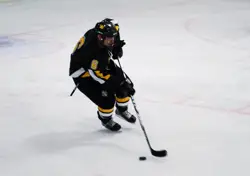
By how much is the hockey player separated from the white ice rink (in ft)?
0.53

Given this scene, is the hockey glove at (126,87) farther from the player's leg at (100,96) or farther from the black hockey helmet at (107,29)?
the black hockey helmet at (107,29)

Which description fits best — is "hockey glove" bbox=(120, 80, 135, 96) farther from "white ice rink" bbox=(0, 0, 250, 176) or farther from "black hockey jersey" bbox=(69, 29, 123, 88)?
"white ice rink" bbox=(0, 0, 250, 176)

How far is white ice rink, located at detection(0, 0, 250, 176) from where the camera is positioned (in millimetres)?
2533

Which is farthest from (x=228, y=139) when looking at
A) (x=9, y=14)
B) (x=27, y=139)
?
(x=9, y=14)

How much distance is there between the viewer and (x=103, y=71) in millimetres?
2674

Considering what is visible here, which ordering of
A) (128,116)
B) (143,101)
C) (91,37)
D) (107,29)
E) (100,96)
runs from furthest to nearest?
(143,101), (128,116), (100,96), (91,37), (107,29)

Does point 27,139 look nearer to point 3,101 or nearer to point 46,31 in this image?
point 3,101

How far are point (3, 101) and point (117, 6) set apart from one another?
4138mm

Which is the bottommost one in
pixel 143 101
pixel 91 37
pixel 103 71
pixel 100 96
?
pixel 143 101

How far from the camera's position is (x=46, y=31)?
5715 mm

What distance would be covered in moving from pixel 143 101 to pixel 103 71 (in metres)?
0.81

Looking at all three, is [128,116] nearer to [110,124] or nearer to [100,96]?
[110,124]

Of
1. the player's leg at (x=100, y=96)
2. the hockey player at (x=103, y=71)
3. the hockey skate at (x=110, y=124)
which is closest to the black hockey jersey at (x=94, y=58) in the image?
the hockey player at (x=103, y=71)

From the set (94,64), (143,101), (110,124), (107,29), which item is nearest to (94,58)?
(94,64)
